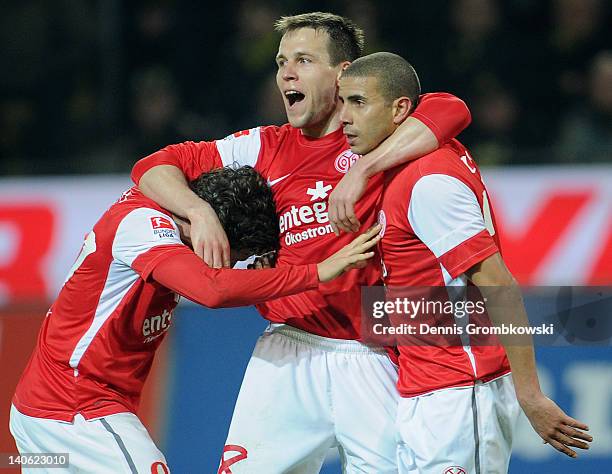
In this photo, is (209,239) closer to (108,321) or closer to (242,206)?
(242,206)

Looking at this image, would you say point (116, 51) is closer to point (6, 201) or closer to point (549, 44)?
point (6, 201)

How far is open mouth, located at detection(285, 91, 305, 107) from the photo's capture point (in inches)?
157

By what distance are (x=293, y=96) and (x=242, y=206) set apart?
61 cm

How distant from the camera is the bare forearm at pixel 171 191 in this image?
3572mm

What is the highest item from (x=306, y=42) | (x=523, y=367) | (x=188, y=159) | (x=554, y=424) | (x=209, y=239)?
(x=306, y=42)

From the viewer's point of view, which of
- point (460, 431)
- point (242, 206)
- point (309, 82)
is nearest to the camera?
point (460, 431)

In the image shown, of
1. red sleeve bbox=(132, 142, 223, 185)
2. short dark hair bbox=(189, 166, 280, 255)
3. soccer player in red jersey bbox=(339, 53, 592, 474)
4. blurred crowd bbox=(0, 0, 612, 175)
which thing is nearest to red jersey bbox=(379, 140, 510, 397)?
soccer player in red jersey bbox=(339, 53, 592, 474)

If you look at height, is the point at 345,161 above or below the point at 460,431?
above

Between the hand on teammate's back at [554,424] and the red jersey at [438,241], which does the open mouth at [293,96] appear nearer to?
the red jersey at [438,241]

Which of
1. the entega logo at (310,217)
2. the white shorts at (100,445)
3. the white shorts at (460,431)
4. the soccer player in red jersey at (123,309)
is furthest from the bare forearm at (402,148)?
the white shorts at (100,445)

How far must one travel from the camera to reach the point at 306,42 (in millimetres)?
3990

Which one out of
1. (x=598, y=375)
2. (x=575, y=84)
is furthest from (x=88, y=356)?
(x=575, y=84)

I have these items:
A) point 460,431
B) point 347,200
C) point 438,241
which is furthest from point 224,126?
point 460,431

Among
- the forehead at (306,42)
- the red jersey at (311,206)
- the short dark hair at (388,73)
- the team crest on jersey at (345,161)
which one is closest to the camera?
the short dark hair at (388,73)
